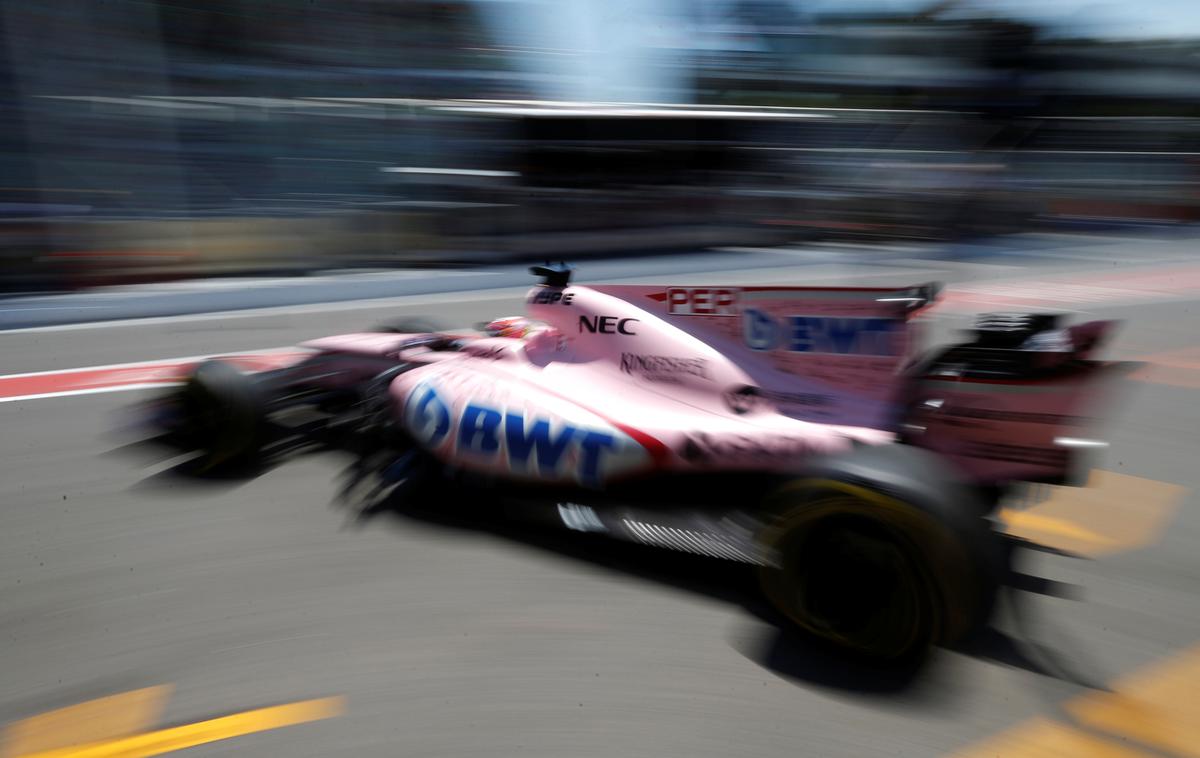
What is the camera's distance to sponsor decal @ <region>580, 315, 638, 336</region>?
331 cm

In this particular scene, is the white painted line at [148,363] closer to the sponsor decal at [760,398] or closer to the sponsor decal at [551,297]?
the sponsor decal at [551,297]

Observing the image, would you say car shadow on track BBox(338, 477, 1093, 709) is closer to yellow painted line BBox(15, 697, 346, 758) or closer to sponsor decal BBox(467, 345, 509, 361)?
sponsor decal BBox(467, 345, 509, 361)

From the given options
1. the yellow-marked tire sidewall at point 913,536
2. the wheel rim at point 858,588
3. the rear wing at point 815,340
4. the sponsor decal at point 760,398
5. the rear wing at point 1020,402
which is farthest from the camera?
the sponsor decal at point 760,398

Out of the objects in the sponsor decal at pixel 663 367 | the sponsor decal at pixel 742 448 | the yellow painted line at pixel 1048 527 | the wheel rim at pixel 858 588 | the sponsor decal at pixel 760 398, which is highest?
the sponsor decal at pixel 663 367

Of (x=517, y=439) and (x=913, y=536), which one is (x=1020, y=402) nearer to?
(x=913, y=536)

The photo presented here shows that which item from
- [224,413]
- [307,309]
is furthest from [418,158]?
[224,413]

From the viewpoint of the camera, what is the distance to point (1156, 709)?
89.3 inches

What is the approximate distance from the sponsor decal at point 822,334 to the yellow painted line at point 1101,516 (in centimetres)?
107

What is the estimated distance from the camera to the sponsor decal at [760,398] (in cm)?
295

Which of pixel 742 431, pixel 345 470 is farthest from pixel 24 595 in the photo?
pixel 742 431

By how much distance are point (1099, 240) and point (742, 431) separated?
15.9 m

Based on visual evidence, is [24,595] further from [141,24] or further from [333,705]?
[141,24]

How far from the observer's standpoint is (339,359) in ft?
13.9

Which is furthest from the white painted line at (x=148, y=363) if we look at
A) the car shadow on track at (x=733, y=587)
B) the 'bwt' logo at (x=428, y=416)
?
the 'bwt' logo at (x=428, y=416)
